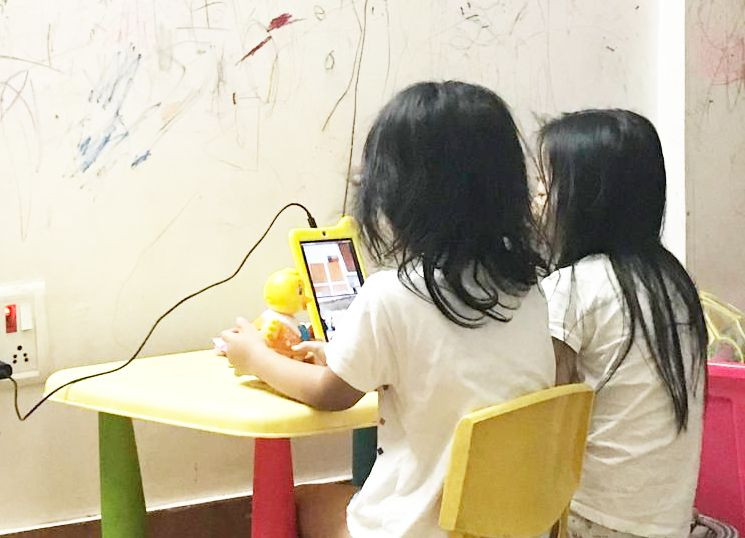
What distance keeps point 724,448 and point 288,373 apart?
76cm

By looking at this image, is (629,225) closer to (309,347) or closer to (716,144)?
(309,347)

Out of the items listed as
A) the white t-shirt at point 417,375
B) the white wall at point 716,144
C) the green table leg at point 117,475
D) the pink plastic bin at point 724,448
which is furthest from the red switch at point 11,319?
the white wall at point 716,144

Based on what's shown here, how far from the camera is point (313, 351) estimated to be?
1093 mm

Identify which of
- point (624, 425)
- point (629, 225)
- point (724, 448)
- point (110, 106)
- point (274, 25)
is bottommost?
point (724, 448)

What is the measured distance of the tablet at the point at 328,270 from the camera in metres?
1.24

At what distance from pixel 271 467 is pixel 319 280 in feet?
0.92

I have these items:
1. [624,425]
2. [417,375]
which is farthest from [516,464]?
A: [624,425]

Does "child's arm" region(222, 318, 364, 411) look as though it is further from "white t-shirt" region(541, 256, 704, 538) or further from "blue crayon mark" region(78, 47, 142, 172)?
"blue crayon mark" region(78, 47, 142, 172)

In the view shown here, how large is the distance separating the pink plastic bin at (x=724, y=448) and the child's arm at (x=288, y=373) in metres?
0.65

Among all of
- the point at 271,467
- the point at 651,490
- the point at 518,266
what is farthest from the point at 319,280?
the point at 651,490

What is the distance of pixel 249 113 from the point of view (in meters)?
1.43

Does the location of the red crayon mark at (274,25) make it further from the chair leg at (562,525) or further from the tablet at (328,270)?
the chair leg at (562,525)

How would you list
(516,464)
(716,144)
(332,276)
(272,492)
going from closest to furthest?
(516,464)
(272,492)
(332,276)
(716,144)

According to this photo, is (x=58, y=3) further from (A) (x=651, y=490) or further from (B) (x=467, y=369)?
(A) (x=651, y=490)
